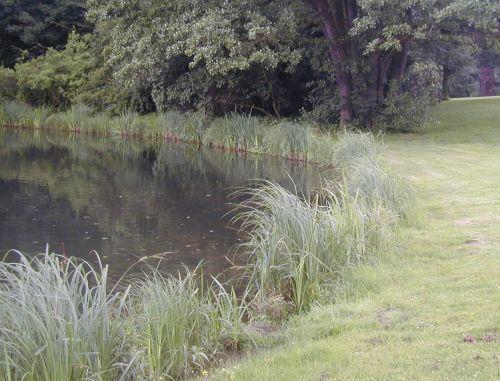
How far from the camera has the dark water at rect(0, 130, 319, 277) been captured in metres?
9.52

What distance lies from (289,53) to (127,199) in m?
9.12

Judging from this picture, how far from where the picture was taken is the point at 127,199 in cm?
1365

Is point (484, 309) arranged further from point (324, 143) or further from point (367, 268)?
point (324, 143)

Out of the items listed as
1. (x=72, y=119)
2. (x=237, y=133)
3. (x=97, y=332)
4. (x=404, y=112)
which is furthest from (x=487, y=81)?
(x=97, y=332)

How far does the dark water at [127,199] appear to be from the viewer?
31.2 feet

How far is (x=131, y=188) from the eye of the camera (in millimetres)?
15227

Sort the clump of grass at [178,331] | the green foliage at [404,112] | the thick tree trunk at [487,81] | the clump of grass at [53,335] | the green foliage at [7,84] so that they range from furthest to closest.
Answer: the thick tree trunk at [487,81] < the green foliage at [7,84] < the green foliage at [404,112] < the clump of grass at [178,331] < the clump of grass at [53,335]

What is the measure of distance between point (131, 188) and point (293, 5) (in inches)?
422

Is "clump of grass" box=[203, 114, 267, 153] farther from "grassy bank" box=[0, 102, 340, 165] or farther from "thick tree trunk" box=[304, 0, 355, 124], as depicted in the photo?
"thick tree trunk" box=[304, 0, 355, 124]

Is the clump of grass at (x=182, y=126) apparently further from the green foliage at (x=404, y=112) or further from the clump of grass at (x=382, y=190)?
the clump of grass at (x=382, y=190)

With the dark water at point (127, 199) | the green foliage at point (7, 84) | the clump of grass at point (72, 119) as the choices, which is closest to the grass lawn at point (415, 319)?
the dark water at point (127, 199)

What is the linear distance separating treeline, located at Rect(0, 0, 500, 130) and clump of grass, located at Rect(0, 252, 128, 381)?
1488 cm

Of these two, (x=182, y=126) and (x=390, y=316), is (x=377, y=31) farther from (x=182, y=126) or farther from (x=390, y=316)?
(x=390, y=316)

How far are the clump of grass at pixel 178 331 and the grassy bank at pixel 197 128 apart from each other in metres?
11.4
